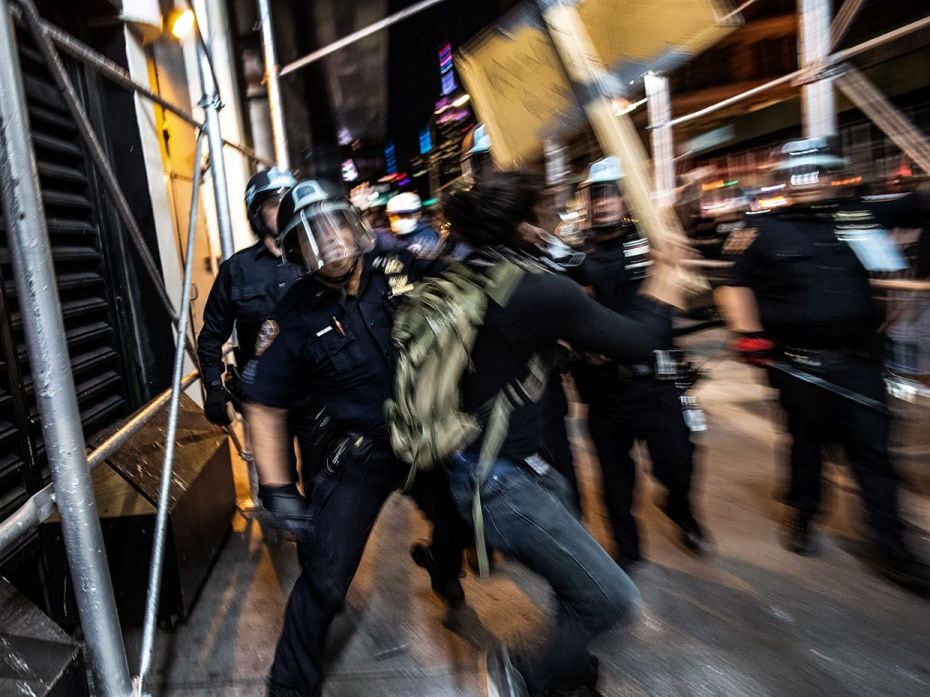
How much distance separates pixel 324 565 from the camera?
93.4 inches

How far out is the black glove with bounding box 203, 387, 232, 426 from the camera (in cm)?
355

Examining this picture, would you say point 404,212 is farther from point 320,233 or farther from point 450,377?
point 450,377

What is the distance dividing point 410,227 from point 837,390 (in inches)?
152

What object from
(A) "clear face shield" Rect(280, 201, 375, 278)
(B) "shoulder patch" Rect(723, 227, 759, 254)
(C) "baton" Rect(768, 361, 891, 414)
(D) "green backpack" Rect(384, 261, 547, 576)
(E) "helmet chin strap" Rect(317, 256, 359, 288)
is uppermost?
(A) "clear face shield" Rect(280, 201, 375, 278)

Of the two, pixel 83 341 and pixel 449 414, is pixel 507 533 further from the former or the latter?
pixel 83 341

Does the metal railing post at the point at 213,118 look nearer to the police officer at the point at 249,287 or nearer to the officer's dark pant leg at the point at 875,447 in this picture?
the police officer at the point at 249,287

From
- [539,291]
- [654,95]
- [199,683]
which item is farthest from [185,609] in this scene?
[654,95]

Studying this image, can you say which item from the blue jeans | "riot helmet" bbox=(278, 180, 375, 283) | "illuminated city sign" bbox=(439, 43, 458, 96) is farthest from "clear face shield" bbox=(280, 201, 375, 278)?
"illuminated city sign" bbox=(439, 43, 458, 96)

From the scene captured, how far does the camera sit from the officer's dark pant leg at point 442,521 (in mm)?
2645

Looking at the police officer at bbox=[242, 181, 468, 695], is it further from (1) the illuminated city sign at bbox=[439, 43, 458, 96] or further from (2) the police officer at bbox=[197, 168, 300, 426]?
(1) the illuminated city sign at bbox=[439, 43, 458, 96]

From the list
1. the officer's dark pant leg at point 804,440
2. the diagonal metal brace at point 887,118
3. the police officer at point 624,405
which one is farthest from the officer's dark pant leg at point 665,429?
the diagonal metal brace at point 887,118

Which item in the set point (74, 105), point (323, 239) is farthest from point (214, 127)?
point (323, 239)

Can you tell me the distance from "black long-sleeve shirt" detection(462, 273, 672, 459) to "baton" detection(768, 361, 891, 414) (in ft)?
4.99

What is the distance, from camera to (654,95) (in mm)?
7336
